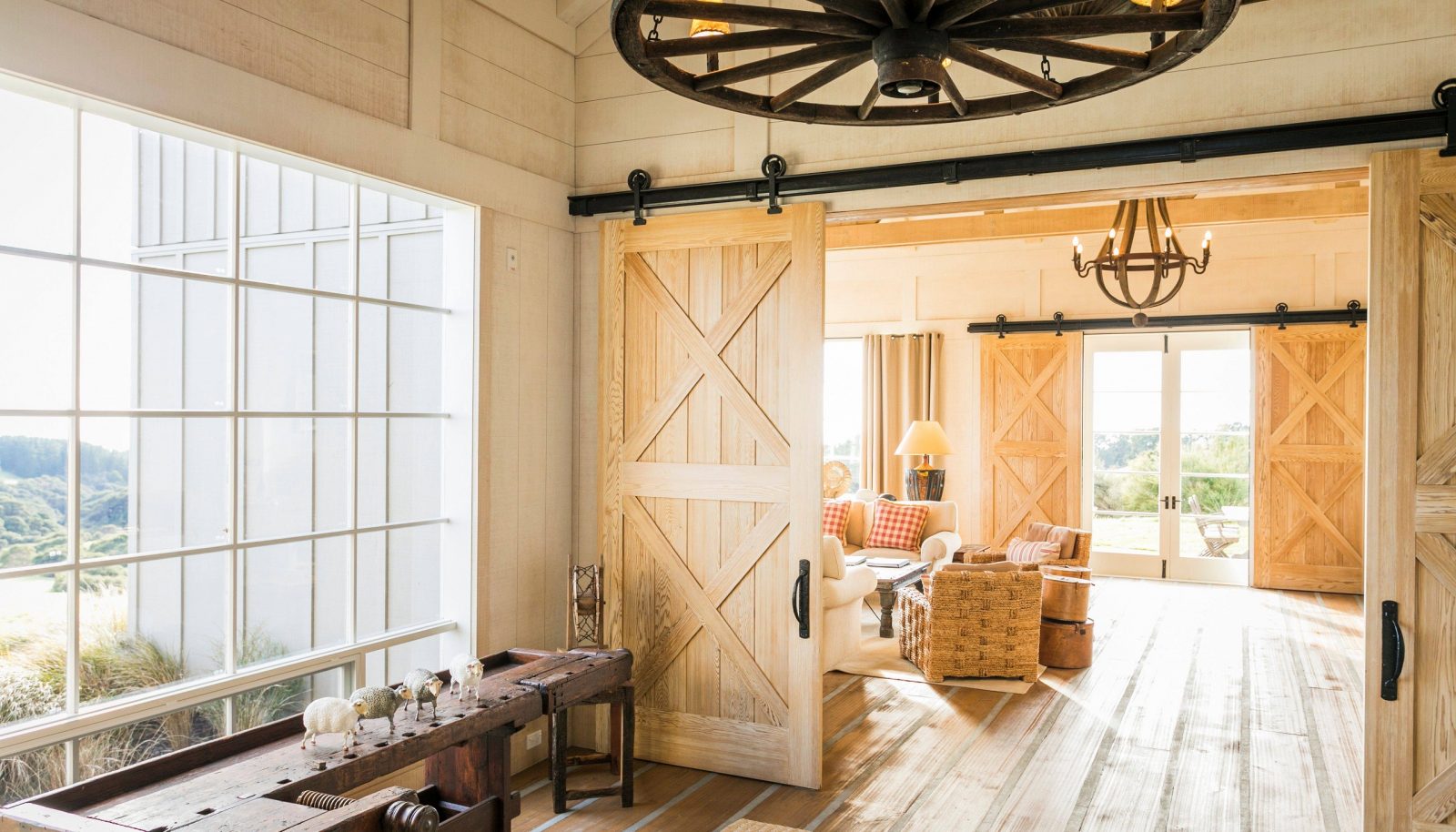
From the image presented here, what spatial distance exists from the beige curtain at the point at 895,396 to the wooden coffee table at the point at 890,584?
3.22 meters

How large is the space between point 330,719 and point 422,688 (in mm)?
364

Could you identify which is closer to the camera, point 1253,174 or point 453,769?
point 453,769

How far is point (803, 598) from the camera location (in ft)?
13.6

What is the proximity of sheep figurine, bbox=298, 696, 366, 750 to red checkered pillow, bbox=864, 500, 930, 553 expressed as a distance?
663 centimetres

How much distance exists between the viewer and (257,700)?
3.37 meters

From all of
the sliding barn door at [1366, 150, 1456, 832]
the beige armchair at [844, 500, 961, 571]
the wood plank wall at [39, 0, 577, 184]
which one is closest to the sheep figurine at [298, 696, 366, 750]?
the wood plank wall at [39, 0, 577, 184]

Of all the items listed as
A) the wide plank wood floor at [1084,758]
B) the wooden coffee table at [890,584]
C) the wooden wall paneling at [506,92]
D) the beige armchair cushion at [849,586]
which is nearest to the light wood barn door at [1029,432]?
the wooden coffee table at [890,584]

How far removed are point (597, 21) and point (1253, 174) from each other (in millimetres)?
3093

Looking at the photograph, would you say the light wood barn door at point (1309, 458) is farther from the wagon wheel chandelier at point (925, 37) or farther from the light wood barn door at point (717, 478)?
the wagon wheel chandelier at point (925, 37)

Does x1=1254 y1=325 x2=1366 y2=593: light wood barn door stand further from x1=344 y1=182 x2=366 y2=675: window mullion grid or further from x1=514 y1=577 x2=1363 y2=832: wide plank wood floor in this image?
x1=344 y1=182 x2=366 y2=675: window mullion grid

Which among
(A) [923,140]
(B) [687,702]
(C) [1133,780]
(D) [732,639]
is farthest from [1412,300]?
(B) [687,702]

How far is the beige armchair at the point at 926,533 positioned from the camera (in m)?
8.47

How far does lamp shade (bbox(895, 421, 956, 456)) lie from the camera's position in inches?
372

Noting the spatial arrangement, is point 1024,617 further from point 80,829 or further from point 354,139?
point 80,829
